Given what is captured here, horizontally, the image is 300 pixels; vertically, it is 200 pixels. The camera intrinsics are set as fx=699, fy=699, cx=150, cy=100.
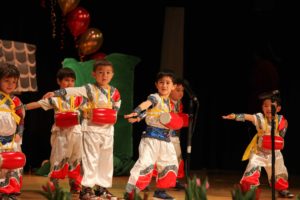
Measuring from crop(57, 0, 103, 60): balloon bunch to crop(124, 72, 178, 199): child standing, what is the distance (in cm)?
Result: 253

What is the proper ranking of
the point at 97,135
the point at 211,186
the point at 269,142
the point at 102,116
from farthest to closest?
the point at 211,186 < the point at 269,142 < the point at 97,135 < the point at 102,116

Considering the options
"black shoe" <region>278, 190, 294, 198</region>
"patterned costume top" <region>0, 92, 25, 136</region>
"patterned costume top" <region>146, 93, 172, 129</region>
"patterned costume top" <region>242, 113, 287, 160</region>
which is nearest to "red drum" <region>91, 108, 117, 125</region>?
"patterned costume top" <region>146, 93, 172, 129</region>

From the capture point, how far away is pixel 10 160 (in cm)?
545

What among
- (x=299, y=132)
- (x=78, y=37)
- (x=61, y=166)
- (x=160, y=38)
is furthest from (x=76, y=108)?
(x=299, y=132)

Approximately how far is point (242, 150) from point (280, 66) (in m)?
1.34

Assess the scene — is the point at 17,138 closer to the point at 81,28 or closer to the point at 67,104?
the point at 67,104

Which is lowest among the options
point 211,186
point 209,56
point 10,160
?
point 211,186

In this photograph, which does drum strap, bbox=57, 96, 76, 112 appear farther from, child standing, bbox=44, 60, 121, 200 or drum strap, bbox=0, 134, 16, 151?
drum strap, bbox=0, 134, 16, 151

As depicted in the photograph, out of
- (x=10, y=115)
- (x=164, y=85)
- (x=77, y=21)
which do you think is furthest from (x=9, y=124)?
(x=77, y=21)

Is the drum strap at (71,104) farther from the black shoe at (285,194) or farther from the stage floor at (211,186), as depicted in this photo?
the black shoe at (285,194)

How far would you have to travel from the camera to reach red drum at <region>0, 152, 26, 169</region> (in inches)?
214

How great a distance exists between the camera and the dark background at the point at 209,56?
9180mm

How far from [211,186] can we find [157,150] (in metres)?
1.88

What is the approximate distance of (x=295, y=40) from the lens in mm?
9164
